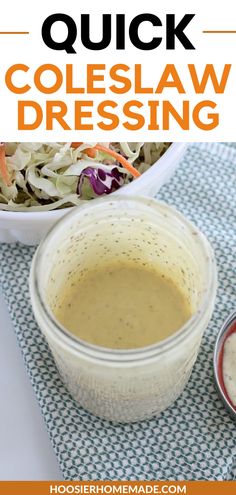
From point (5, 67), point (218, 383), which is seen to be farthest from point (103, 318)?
point (5, 67)

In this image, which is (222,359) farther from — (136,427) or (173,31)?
(173,31)

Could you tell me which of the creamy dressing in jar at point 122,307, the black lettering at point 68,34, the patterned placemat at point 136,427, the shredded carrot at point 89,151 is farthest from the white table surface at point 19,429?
the black lettering at point 68,34

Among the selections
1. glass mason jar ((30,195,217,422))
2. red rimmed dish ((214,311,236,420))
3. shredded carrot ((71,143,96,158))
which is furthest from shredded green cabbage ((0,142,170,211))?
red rimmed dish ((214,311,236,420))

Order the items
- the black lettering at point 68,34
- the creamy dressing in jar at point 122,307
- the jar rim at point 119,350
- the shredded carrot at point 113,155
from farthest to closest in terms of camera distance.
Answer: the black lettering at point 68,34 < the shredded carrot at point 113,155 < the creamy dressing in jar at point 122,307 < the jar rim at point 119,350

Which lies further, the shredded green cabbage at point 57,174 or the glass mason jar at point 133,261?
the shredded green cabbage at point 57,174

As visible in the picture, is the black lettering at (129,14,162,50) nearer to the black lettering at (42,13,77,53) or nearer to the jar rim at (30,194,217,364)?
the black lettering at (42,13,77,53)

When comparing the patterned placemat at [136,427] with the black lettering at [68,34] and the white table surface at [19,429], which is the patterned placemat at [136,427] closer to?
the white table surface at [19,429]
